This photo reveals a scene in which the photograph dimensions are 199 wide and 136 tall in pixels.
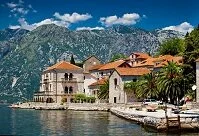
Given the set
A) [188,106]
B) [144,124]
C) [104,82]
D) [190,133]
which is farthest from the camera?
[104,82]

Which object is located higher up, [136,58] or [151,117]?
[136,58]

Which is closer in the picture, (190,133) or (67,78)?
(190,133)

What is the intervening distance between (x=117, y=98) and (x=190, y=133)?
175 feet

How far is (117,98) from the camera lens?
100 m

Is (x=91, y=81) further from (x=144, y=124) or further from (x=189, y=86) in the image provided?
(x=144, y=124)

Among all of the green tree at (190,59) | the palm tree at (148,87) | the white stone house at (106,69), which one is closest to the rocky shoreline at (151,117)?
the palm tree at (148,87)

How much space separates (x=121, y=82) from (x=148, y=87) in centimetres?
889

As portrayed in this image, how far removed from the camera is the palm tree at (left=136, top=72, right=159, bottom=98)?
9056 cm

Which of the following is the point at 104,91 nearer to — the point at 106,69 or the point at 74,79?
the point at 74,79

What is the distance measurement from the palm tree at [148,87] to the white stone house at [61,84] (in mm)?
35138

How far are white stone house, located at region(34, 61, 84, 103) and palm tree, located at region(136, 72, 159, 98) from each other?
35138 millimetres

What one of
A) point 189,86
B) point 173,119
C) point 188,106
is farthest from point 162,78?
point 173,119

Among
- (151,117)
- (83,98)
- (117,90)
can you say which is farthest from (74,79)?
(151,117)

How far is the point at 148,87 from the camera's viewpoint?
91.2 metres
